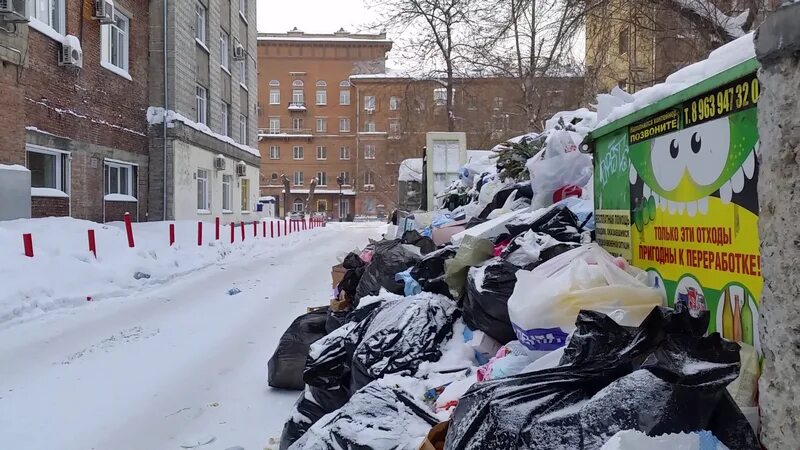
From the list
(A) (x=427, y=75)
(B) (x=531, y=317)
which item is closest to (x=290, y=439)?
(B) (x=531, y=317)

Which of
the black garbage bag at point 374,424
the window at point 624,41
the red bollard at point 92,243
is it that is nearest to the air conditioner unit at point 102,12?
the red bollard at point 92,243

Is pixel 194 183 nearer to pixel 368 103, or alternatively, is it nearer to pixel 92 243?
pixel 92 243

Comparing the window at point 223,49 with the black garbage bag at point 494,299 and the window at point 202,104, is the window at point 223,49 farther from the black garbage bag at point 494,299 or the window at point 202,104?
the black garbage bag at point 494,299

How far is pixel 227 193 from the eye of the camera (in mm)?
23578

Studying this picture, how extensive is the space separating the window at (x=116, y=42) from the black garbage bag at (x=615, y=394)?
49.3 feet

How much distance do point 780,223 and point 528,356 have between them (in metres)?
1.16

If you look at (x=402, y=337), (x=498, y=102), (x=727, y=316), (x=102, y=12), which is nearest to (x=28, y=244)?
(x=402, y=337)

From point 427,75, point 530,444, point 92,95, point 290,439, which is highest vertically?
point 427,75

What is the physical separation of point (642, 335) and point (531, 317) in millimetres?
561

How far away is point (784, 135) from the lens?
1.25 m

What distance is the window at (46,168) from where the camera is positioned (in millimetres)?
11773

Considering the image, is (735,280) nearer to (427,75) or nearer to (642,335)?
(642,335)

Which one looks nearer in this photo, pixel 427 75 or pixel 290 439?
pixel 290 439

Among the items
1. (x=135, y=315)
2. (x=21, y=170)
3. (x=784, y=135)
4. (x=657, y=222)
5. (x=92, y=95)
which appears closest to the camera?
(x=784, y=135)
